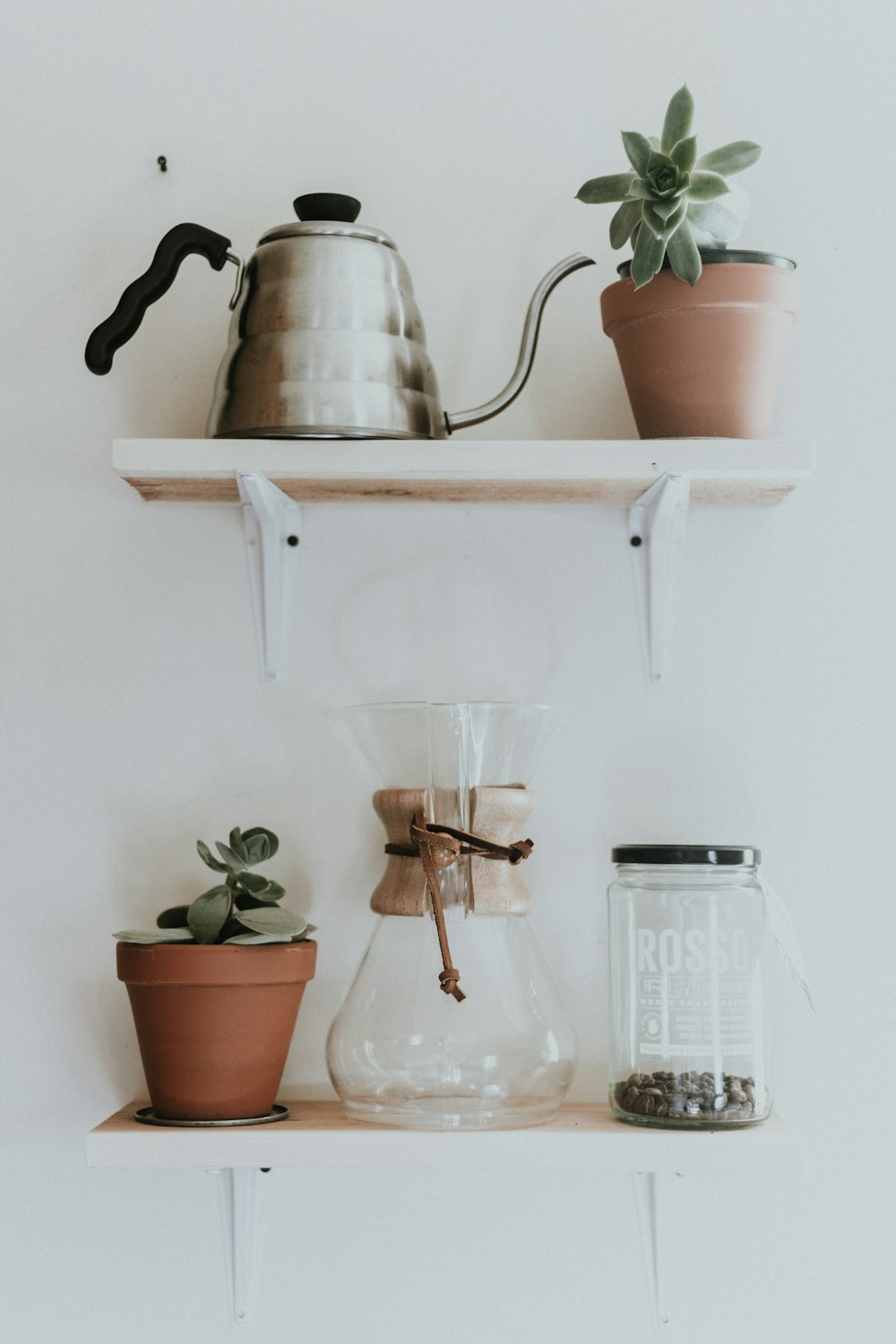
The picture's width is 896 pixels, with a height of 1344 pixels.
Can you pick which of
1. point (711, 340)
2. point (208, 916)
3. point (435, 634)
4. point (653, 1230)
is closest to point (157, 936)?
point (208, 916)

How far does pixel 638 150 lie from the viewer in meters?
0.79

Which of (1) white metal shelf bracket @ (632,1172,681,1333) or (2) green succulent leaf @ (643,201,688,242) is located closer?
(2) green succulent leaf @ (643,201,688,242)

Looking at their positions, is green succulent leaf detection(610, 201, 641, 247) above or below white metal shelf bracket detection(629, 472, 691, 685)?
above

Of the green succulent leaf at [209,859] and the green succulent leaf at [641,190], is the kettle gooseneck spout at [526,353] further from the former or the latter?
the green succulent leaf at [209,859]

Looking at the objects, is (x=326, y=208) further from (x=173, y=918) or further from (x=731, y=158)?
(x=173, y=918)

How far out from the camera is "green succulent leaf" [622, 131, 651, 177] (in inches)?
31.0

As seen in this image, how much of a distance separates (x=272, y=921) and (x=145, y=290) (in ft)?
1.37

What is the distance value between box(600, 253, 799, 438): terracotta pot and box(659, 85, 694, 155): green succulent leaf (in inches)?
2.9

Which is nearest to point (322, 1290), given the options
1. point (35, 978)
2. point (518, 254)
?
point (35, 978)

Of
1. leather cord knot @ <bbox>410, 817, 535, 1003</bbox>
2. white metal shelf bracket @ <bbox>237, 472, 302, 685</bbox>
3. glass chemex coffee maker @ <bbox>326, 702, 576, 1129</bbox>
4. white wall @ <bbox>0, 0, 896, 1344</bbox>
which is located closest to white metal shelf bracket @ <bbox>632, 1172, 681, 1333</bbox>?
white wall @ <bbox>0, 0, 896, 1344</bbox>

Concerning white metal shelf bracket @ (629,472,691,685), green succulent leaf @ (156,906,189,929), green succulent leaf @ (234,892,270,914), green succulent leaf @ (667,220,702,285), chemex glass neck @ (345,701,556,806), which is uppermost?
green succulent leaf @ (667,220,702,285)

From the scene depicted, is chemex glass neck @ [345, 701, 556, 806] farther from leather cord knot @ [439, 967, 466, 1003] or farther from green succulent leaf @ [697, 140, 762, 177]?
green succulent leaf @ [697, 140, 762, 177]

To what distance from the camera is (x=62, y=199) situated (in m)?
0.98

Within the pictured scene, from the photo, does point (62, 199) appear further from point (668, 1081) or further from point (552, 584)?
point (668, 1081)
